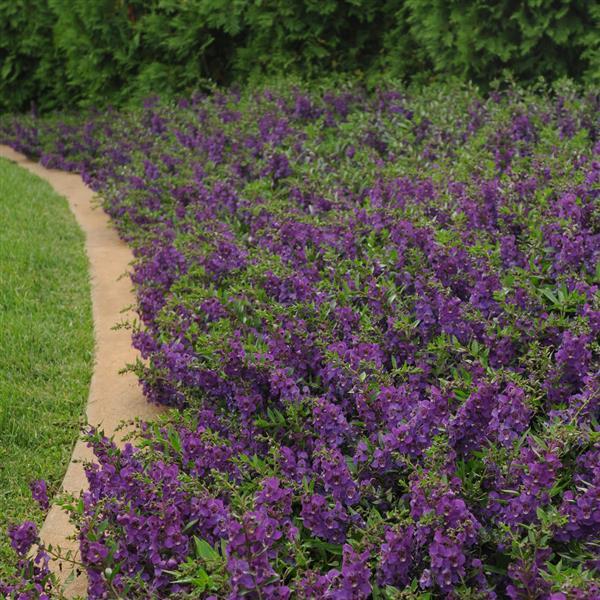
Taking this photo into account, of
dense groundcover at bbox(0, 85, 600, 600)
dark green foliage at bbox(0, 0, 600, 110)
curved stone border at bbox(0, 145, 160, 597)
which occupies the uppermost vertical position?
dark green foliage at bbox(0, 0, 600, 110)

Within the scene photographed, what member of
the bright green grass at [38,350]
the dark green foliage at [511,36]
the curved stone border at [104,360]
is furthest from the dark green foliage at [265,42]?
the bright green grass at [38,350]

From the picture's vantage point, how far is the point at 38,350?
427 centimetres

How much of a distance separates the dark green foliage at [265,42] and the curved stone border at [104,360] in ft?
8.28

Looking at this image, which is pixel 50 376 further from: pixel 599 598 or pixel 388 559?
pixel 599 598

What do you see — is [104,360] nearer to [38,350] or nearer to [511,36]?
[38,350]

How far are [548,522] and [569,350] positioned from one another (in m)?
A: 0.71

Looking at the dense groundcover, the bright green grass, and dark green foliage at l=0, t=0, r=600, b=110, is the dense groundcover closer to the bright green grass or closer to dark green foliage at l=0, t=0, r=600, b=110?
the bright green grass

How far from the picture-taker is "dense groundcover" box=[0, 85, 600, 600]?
2254mm

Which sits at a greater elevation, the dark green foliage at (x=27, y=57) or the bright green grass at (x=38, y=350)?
the dark green foliage at (x=27, y=57)

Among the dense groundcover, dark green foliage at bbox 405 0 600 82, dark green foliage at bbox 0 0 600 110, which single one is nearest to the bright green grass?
the dense groundcover

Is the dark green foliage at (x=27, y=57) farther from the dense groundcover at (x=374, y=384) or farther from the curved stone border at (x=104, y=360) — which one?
the dense groundcover at (x=374, y=384)

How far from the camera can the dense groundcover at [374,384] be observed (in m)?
2.25

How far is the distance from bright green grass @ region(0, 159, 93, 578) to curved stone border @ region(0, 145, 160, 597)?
61 millimetres

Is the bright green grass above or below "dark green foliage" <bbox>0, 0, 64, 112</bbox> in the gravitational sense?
below
